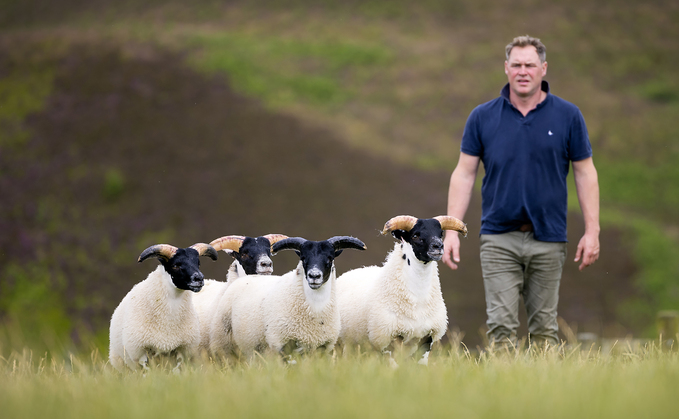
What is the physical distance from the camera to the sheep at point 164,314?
7355 millimetres

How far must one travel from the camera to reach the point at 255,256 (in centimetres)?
870

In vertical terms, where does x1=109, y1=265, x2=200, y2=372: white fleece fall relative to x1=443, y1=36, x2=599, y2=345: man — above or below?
below

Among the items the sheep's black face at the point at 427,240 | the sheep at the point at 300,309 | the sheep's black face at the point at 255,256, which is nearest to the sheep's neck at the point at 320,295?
the sheep at the point at 300,309

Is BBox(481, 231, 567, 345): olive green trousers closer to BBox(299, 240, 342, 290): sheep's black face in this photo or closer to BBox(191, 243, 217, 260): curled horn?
BBox(299, 240, 342, 290): sheep's black face

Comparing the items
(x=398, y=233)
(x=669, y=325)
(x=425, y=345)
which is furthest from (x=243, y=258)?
(x=669, y=325)

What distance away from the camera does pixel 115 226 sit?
2505cm

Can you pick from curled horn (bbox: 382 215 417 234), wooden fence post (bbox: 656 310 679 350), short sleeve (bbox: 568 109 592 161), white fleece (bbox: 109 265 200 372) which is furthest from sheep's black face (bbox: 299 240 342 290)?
wooden fence post (bbox: 656 310 679 350)

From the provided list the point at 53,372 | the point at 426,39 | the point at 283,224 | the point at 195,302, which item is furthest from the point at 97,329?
the point at 426,39

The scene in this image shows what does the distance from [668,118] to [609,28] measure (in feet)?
30.8

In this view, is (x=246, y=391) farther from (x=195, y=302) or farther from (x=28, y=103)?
(x=28, y=103)

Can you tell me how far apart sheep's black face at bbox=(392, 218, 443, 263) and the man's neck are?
1.75 meters

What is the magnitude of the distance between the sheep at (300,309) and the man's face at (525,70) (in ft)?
8.36

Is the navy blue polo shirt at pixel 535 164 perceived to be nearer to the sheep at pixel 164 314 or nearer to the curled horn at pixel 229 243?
the curled horn at pixel 229 243

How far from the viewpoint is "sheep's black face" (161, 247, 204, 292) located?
7277mm
